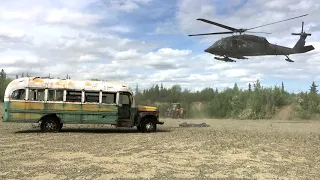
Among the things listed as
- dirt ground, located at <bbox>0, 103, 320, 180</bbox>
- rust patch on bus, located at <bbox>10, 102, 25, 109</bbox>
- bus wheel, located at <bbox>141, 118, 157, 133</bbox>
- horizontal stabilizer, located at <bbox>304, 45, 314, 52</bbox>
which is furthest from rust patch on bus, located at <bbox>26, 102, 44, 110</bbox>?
horizontal stabilizer, located at <bbox>304, 45, 314, 52</bbox>

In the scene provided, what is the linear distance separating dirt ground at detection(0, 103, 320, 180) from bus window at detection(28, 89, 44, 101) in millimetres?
2679

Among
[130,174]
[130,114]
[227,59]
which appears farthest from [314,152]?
[227,59]

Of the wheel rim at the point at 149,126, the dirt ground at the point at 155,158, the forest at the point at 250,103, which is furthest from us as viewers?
the forest at the point at 250,103

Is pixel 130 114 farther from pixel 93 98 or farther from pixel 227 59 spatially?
pixel 227 59

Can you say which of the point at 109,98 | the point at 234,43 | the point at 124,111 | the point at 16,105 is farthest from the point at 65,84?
the point at 234,43

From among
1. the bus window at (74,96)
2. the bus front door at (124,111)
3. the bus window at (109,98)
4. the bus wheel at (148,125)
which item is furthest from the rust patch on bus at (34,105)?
the bus wheel at (148,125)

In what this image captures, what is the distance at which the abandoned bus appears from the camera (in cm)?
Result: 1923

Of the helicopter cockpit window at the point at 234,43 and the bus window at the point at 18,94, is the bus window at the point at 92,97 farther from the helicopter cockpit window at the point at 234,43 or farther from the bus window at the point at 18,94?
the helicopter cockpit window at the point at 234,43

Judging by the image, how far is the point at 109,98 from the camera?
67.1 ft

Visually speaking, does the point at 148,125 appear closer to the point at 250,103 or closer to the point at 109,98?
the point at 109,98

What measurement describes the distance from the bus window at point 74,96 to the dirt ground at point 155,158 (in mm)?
2993

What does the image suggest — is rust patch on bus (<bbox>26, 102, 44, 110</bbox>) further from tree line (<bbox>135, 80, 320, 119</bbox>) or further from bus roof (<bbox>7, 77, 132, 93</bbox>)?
tree line (<bbox>135, 80, 320, 119</bbox>)

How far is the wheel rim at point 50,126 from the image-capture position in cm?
1969

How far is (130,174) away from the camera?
9820 mm
